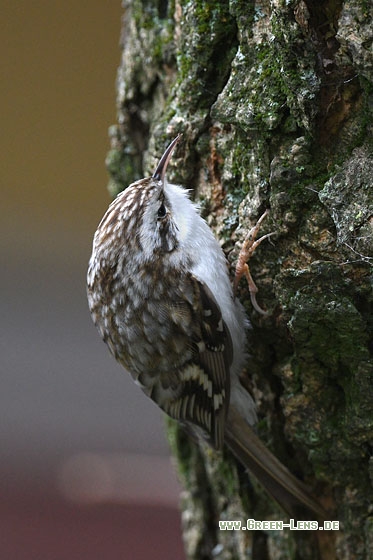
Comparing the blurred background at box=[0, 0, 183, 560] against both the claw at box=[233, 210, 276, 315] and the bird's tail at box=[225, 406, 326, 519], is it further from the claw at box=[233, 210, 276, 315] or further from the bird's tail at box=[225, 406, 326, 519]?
the claw at box=[233, 210, 276, 315]

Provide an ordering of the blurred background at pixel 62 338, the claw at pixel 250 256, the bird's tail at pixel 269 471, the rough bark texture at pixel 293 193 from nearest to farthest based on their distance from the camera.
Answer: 1. the rough bark texture at pixel 293 193
2. the claw at pixel 250 256
3. the bird's tail at pixel 269 471
4. the blurred background at pixel 62 338

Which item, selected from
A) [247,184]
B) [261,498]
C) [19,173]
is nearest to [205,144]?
[247,184]

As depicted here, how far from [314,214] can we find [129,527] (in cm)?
250

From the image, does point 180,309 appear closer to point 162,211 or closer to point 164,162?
point 162,211

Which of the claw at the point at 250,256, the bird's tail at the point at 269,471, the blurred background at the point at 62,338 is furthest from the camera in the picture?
the blurred background at the point at 62,338

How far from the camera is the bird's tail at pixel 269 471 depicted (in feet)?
5.88

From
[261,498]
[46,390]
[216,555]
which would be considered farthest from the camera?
[46,390]

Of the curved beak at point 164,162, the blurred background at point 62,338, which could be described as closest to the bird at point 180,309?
the curved beak at point 164,162

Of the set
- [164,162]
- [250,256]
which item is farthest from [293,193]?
[164,162]

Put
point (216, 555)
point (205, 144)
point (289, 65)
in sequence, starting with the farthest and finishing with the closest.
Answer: point (216, 555)
point (205, 144)
point (289, 65)

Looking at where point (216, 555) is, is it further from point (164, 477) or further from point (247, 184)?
point (164, 477)

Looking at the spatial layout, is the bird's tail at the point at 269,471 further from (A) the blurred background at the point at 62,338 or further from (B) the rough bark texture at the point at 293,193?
(A) the blurred background at the point at 62,338

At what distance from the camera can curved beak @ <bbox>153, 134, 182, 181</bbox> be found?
1811 millimetres

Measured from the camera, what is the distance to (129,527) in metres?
A: 3.60
